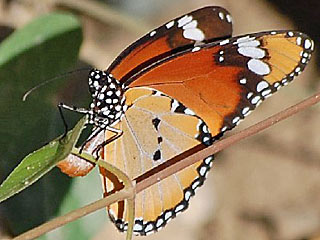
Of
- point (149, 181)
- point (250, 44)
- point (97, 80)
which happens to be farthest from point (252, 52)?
point (149, 181)

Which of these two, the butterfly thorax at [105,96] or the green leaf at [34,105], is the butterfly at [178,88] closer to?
the butterfly thorax at [105,96]

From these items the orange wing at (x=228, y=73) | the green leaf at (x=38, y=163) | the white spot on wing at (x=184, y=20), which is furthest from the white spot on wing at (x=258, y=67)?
the green leaf at (x=38, y=163)

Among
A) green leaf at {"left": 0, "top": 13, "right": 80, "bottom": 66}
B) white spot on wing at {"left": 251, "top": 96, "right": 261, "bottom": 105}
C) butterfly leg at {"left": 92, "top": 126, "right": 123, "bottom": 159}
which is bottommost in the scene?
white spot on wing at {"left": 251, "top": 96, "right": 261, "bottom": 105}

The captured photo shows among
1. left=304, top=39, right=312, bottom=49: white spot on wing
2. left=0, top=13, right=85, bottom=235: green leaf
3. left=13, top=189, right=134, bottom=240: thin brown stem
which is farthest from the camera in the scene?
left=0, top=13, right=85, bottom=235: green leaf

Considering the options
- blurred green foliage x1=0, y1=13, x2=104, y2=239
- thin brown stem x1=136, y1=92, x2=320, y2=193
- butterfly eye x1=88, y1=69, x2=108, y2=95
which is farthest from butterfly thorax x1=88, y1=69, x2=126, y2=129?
thin brown stem x1=136, y1=92, x2=320, y2=193

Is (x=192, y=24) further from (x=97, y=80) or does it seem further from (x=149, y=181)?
(x=149, y=181)

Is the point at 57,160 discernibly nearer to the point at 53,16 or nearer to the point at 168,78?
the point at 168,78

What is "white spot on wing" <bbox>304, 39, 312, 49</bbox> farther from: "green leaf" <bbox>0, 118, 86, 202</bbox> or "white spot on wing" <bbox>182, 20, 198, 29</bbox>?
"green leaf" <bbox>0, 118, 86, 202</bbox>

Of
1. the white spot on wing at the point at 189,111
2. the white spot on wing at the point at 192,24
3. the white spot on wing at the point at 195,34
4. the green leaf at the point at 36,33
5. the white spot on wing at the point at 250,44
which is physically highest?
the green leaf at the point at 36,33
